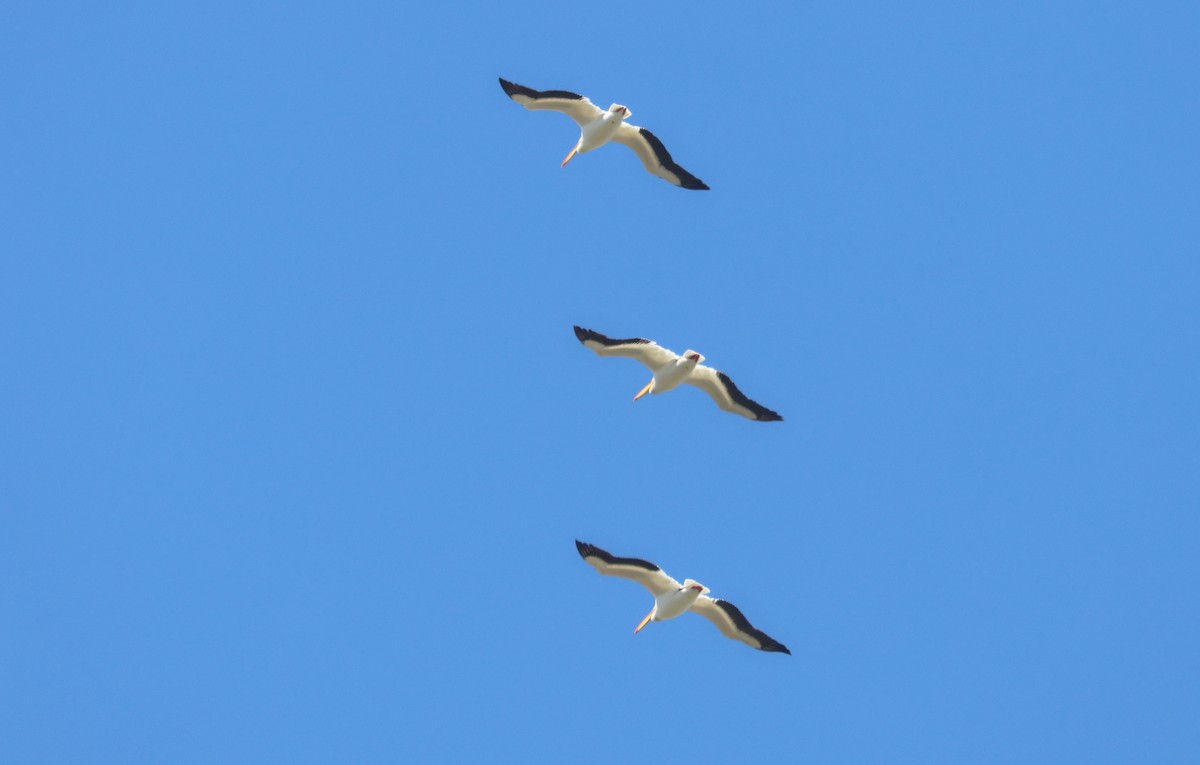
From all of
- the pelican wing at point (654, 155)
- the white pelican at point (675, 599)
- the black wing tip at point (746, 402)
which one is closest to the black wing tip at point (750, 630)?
the white pelican at point (675, 599)

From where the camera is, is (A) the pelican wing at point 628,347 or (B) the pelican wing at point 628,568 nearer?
(B) the pelican wing at point 628,568

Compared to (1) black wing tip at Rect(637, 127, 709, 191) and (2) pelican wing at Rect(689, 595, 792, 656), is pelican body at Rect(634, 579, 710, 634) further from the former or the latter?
(1) black wing tip at Rect(637, 127, 709, 191)

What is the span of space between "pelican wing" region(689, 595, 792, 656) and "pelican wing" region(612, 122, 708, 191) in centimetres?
876

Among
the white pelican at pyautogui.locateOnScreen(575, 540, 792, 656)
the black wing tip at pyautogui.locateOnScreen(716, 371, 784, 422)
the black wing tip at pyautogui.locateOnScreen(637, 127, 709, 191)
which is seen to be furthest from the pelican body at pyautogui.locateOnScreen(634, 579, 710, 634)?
the black wing tip at pyautogui.locateOnScreen(637, 127, 709, 191)

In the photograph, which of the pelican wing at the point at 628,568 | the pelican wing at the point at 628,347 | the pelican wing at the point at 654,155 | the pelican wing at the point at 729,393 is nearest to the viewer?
the pelican wing at the point at 628,568

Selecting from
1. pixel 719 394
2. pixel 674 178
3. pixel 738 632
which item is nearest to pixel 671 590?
pixel 738 632

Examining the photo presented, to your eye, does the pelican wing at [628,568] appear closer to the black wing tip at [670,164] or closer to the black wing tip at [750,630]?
the black wing tip at [750,630]

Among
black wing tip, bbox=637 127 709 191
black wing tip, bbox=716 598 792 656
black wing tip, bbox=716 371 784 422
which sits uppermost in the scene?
black wing tip, bbox=637 127 709 191

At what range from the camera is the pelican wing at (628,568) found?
1158 inches

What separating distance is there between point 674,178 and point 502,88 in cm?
425

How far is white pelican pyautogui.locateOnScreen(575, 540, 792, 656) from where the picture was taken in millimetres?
29547

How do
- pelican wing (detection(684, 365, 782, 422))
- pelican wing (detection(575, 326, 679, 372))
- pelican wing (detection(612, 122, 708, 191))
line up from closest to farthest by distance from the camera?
pelican wing (detection(575, 326, 679, 372)) → pelican wing (detection(684, 365, 782, 422)) → pelican wing (detection(612, 122, 708, 191))

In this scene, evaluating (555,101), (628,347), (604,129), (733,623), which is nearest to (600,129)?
(604,129)

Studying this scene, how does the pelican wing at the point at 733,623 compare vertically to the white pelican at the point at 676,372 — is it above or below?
below
